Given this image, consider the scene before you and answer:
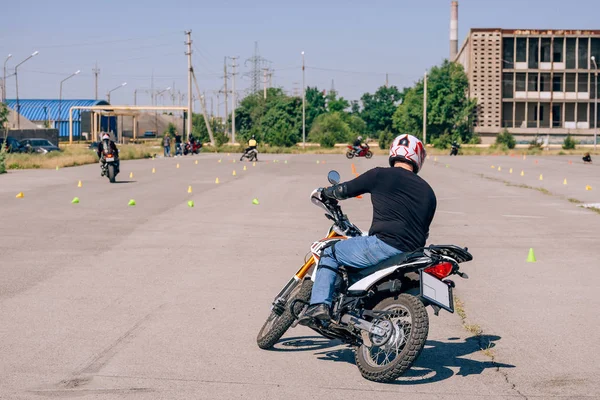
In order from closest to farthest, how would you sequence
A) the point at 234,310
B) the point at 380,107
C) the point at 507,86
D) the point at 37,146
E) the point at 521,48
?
the point at 234,310
the point at 37,146
the point at 521,48
the point at 507,86
the point at 380,107

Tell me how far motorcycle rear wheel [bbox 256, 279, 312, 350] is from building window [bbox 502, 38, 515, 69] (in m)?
92.4

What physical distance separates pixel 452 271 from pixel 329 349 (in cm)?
138

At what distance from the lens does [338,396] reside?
558 cm

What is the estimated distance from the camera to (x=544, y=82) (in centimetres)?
9612

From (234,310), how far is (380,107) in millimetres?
133361

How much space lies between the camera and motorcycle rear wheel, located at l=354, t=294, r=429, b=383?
18.6 ft

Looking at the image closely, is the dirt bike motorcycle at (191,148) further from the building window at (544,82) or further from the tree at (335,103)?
the tree at (335,103)

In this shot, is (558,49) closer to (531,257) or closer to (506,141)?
(506,141)

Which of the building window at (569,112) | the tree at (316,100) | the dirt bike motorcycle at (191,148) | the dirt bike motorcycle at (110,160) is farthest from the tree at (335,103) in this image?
the dirt bike motorcycle at (110,160)

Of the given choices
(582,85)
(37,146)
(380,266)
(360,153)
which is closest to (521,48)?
(582,85)

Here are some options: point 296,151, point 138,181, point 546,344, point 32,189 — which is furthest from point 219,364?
point 296,151

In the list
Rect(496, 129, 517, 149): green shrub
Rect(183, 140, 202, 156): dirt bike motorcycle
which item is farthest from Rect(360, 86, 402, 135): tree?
Rect(183, 140, 202, 156): dirt bike motorcycle

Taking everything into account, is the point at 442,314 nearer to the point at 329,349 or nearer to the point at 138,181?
the point at 329,349

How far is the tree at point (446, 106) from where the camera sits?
96.4 m
